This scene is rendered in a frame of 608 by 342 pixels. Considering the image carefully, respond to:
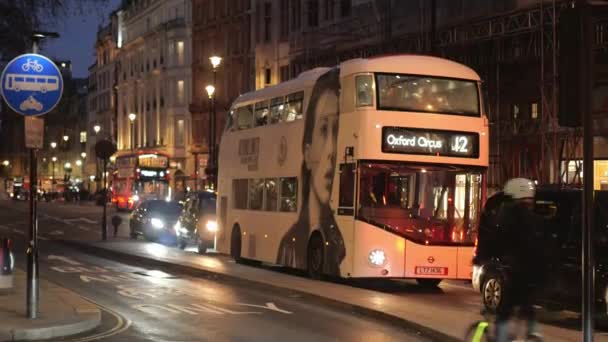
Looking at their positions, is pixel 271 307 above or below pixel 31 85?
below

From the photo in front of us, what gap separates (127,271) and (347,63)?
25.7ft

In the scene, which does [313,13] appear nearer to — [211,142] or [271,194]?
[211,142]

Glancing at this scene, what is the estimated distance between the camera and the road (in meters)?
13.8

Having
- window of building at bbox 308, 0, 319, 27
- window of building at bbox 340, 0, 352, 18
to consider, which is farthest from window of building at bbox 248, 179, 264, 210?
window of building at bbox 308, 0, 319, 27

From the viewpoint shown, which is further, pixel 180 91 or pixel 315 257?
pixel 180 91

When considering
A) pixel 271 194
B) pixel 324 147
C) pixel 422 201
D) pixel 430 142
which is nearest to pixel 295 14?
pixel 271 194

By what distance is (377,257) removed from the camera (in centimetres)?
1962

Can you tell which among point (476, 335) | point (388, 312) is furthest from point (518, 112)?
point (476, 335)

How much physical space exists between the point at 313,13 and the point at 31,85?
42.2m

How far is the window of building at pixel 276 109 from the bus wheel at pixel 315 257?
12.4 ft

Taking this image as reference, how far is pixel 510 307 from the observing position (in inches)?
370

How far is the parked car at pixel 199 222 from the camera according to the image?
3175cm

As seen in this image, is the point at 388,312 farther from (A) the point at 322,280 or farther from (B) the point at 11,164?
(B) the point at 11,164

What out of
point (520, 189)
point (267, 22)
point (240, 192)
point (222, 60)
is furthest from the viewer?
point (222, 60)
